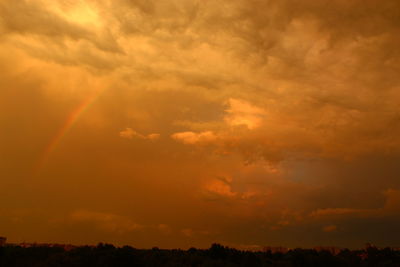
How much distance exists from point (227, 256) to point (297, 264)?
53.8 feet

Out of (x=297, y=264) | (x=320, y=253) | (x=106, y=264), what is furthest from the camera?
(x=320, y=253)

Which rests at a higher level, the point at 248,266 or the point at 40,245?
the point at 40,245

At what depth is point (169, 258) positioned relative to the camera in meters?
83.6

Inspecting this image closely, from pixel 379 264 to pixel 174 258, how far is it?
4061 cm

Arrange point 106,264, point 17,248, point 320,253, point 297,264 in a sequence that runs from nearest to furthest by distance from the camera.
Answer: point 106,264 < point 297,264 < point 320,253 < point 17,248

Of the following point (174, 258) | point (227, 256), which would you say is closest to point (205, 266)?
point (174, 258)

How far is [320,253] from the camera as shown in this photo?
285 feet

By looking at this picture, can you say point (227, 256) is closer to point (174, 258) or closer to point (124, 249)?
point (174, 258)

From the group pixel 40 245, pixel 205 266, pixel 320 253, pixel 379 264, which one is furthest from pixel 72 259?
pixel 379 264

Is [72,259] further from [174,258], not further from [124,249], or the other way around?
[174,258]

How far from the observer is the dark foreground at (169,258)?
76.9 metres

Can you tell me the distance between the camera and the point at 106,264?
74.1m

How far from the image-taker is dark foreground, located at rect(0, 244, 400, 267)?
76.9 m

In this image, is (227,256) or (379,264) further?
(227,256)
